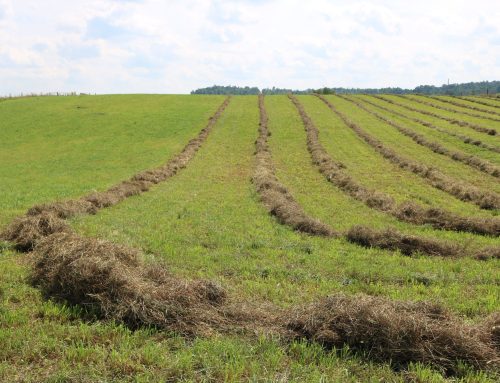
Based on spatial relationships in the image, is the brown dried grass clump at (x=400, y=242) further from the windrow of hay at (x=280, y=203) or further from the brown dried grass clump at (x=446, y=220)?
the brown dried grass clump at (x=446, y=220)

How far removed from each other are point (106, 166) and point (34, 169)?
5.83 metres

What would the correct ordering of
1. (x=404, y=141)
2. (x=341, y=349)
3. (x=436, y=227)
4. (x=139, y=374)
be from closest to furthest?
(x=139, y=374) → (x=341, y=349) → (x=436, y=227) → (x=404, y=141)

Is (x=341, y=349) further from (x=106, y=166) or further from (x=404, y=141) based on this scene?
(x=404, y=141)

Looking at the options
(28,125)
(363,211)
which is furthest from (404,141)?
(28,125)

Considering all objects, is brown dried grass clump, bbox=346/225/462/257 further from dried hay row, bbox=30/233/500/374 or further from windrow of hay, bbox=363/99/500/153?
windrow of hay, bbox=363/99/500/153

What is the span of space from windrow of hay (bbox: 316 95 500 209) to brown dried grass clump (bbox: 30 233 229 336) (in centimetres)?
1654

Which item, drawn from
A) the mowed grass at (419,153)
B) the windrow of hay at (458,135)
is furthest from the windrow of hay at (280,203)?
the windrow of hay at (458,135)

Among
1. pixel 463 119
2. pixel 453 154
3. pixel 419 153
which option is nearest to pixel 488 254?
pixel 453 154

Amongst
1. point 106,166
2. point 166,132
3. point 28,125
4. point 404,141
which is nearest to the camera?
point 106,166

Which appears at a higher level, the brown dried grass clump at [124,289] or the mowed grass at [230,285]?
the brown dried grass clump at [124,289]

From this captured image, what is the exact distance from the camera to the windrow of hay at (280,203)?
52.1 feet

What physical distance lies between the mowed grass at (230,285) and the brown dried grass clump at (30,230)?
2.10ft

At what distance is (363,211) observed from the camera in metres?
19.8

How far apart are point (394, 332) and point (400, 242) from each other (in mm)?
7261
